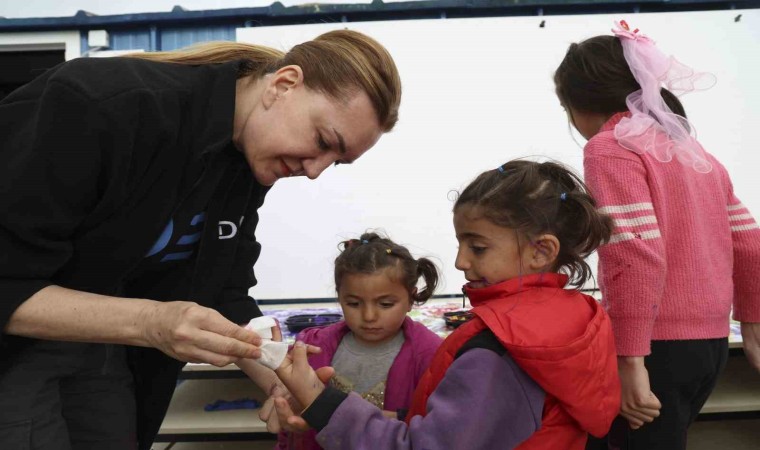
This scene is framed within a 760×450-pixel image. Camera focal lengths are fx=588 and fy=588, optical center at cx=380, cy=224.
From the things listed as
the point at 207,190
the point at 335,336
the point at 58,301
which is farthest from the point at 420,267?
the point at 58,301

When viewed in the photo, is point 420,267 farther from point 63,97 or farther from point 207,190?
point 63,97

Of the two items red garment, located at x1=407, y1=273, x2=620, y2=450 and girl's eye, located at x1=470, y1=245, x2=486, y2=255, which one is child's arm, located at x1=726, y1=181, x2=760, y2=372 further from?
girl's eye, located at x1=470, y1=245, x2=486, y2=255

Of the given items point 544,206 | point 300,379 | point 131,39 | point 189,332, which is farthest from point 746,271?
point 131,39

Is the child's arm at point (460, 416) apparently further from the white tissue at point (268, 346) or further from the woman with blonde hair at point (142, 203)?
the woman with blonde hair at point (142, 203)

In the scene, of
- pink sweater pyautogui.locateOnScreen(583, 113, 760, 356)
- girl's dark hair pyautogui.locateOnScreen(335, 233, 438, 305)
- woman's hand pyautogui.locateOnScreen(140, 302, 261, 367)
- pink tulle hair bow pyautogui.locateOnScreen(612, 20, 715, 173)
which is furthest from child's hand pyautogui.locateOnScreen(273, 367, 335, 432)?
pink tulle hair bow pyautogui.locateOnScreen(612, 20, 715, 173)

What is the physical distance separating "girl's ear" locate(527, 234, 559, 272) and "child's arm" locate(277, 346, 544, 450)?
257 millimetres

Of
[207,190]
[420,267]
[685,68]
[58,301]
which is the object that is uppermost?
[685,68]

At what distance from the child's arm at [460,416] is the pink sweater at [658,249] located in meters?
0.52

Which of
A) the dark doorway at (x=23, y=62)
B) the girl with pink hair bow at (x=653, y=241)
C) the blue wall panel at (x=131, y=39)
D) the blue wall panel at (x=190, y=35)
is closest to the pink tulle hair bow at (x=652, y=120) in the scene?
the girl with pink hair bow at (x=653, y=241)

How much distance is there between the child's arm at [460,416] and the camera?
102cm

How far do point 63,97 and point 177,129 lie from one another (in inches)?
7.6

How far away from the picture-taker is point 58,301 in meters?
0.94

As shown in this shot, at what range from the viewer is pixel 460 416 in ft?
3.35

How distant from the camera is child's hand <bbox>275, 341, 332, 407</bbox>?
1169 mm
